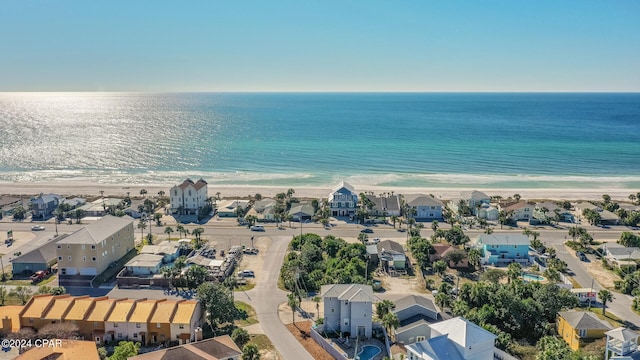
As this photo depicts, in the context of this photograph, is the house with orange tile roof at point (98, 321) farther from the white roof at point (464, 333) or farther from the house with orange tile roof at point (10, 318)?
the white roof at point (464, 333)

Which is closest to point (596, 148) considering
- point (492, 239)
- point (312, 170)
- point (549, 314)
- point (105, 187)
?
point (312, 170)

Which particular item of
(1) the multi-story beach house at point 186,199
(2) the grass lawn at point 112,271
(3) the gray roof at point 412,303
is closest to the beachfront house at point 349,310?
(3) the gray roof at point 412,303

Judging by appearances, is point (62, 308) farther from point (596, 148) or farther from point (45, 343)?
point (596, 148)

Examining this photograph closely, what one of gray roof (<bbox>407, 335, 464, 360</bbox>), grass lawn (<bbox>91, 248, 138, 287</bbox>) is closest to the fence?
gray roof (<bbox>407, 335, 464, 360</bbox>)

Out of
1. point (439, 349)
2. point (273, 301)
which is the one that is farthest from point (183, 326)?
point (439, 349)

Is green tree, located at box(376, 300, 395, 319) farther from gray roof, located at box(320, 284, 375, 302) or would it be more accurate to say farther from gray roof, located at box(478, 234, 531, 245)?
gray roof, located at box(478, 234, 531, 245)

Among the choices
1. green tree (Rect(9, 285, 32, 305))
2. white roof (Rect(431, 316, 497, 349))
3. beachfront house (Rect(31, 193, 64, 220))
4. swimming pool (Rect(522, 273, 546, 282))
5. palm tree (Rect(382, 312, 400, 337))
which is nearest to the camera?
white roof (Rect(431, 316, 497, 349))

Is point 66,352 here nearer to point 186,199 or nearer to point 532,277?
point 532,277
